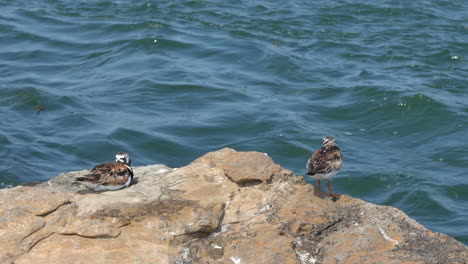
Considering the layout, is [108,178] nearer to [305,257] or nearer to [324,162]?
[305,257]

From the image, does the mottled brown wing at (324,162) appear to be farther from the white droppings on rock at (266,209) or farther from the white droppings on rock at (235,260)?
the white droppings on rock at (235,260)

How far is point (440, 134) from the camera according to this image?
2009cm

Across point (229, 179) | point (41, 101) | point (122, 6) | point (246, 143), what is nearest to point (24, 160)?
point (41, 101)

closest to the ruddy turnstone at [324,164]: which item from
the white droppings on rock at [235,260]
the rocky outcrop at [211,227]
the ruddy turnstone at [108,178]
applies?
the rocky outcrop at [211,227]

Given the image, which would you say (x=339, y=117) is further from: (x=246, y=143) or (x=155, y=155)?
(x=155, y=155)

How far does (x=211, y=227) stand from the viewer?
816 cm

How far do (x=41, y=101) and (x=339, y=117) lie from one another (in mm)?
9267

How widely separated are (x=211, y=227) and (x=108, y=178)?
1.78 meters

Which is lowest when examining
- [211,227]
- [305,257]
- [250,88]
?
[250,88]

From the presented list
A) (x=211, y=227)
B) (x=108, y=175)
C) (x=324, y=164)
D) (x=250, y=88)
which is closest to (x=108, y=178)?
(x=108, y=175)

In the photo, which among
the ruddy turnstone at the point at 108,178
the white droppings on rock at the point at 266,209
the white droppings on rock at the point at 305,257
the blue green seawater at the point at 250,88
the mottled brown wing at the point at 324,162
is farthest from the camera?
the blue green seawater at the point at 250,88

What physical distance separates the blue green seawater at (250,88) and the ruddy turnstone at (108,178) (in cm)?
690

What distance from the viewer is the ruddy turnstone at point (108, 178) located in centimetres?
900

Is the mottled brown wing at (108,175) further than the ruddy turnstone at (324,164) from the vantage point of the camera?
No
